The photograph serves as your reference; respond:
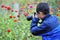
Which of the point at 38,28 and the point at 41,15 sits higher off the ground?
the point at 41,15

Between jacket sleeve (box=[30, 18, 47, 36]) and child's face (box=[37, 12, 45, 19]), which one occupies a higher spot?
child's face (box=[37, 12, 45, 19])

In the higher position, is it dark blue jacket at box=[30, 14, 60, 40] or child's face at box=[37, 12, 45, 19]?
child's face at box=[37, 12, 45, 19]

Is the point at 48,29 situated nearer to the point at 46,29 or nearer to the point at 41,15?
the point at 46,29

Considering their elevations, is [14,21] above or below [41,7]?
below

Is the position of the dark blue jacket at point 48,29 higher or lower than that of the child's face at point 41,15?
lower

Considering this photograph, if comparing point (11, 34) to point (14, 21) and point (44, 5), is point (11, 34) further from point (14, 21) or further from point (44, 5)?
point (44, 5)

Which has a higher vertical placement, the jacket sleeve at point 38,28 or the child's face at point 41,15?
the child's face at point 41,15

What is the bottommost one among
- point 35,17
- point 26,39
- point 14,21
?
point 26,39

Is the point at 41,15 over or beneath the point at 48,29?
over

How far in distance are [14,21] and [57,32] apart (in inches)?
35.7

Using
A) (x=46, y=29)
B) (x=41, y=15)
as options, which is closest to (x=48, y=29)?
(x=46, y=29)

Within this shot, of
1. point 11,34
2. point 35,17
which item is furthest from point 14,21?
point 35,17

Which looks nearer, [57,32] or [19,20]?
[57,32]

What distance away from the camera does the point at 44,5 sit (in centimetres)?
332
